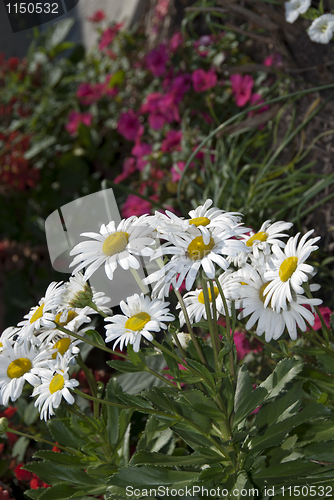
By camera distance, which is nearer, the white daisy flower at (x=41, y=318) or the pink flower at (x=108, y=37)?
the white daisy flower at (x=41, y=318)

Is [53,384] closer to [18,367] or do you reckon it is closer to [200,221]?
[18,367]

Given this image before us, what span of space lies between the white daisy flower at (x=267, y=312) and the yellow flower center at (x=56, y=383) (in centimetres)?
23

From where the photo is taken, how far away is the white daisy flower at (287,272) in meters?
0.45

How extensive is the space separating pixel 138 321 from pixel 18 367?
173 mm

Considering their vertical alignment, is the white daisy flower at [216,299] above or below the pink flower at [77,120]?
above

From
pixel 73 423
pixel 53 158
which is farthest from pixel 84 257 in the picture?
pixel 53 158

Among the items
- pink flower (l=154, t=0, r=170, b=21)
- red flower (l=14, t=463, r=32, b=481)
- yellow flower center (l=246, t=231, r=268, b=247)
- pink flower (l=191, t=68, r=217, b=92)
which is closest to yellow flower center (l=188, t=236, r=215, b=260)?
yellow flower center (l=246, t=231, r=268, b=247)

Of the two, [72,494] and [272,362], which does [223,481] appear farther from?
[272,362]

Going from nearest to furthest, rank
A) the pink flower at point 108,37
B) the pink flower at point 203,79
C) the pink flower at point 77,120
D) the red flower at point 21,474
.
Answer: the red flower at point 21,474, the pink flower at point 203,79, the pink flower at point 77,120, the pink flower at point 108,37

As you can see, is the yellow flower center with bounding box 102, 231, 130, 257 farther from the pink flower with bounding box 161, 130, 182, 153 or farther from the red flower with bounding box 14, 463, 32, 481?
the pink flower with bounding box 161, 130, 182, 153

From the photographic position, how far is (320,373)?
60 cm

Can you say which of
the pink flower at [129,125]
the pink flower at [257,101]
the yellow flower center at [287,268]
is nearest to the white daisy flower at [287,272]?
the yellow flower center at [287,268]

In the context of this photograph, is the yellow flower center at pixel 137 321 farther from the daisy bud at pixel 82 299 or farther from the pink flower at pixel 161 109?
the pink flower at pixel 161 109

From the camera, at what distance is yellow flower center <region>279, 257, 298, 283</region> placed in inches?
18.6
